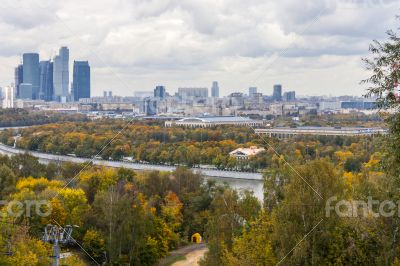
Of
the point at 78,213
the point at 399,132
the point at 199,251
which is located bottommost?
the point at 199,251

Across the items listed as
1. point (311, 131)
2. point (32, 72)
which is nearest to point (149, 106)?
point (311, 131)

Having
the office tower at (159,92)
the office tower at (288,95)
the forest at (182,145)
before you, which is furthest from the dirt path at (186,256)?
the office tower at (288,95)

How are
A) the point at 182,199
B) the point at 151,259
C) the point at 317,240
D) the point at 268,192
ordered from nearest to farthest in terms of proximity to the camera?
the point at 317,240
the point at 268,192
the point at 151,259
the point at 182,199

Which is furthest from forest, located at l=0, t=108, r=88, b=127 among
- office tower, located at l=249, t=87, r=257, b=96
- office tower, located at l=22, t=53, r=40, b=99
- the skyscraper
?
office tower, located at l=249, t=87, r=257, b=96

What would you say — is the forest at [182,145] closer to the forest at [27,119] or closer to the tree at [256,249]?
the tree at [256,249]

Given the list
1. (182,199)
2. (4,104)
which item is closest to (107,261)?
(182,199)

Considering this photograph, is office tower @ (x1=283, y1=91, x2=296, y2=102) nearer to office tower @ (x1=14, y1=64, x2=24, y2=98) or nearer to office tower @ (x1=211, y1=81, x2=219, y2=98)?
office tower @ (x1=211, y1=81, x2=219, y2=98)

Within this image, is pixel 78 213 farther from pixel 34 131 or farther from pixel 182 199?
pixel 34 131
